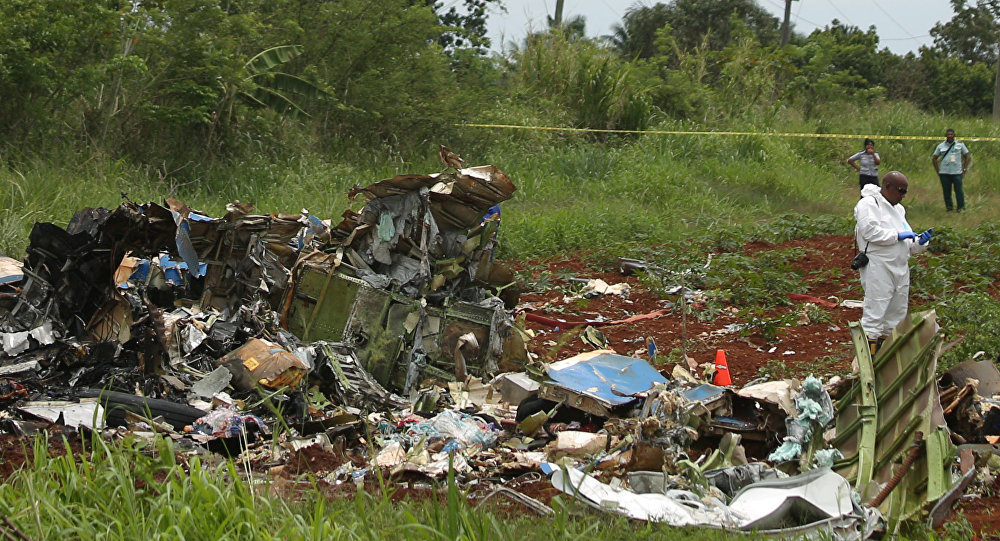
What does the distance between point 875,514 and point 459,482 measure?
2.27 metres

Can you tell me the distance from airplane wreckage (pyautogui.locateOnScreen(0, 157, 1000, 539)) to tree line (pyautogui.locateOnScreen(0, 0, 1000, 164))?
6231 mm

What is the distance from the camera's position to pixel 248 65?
1617cm

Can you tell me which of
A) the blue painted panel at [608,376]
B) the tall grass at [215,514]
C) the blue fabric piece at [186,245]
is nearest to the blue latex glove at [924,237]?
the blue painted panel at [608,376]

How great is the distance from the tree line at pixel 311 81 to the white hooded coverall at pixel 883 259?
31.6 ft

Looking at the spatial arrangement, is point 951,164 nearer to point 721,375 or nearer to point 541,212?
point 541,212

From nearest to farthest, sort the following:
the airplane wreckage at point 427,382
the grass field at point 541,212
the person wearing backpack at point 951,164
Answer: the grass field at point 541,212
the airplane wreckage at point 427,382
the person wearing backpack at point 951,164

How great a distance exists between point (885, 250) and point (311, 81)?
12024 millimetres

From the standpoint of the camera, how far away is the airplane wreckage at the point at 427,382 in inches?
206

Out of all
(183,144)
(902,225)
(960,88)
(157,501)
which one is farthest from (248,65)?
(960,88)

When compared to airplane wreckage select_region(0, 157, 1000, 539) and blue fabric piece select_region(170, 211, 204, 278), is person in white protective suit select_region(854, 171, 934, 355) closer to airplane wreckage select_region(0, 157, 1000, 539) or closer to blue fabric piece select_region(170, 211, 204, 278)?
airplane wreckage select_region(0, 157, 1000, 539)

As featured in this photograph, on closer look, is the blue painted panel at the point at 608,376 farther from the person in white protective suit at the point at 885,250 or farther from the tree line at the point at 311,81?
the tree line at the point at 311,81

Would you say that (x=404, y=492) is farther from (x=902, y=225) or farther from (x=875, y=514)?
(x=902, y=225)

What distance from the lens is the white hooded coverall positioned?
819cm

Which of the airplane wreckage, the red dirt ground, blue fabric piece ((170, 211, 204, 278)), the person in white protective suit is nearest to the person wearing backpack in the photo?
the red dirt ground
